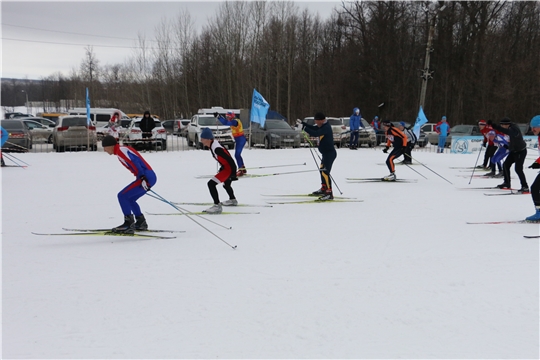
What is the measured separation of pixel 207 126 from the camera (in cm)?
2586

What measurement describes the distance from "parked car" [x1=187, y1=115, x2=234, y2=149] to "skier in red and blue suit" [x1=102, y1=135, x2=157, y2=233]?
16.8m

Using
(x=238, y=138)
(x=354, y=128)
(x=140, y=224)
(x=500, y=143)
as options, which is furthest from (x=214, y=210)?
(x=354, y=128)

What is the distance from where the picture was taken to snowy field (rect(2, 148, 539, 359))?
404 cm

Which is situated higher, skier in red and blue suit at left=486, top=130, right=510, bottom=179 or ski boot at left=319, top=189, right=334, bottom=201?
skier in red and blue suit at left=486, top=130, right=510, bottom=179

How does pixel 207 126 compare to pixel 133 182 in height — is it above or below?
above

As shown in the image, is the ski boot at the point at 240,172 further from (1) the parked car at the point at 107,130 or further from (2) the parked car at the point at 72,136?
(2) the parked car at the point at 72,136

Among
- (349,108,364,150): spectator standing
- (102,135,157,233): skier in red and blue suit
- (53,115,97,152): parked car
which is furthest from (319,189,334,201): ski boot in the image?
(53,115,97,152): parked car

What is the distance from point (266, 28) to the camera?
4831cm

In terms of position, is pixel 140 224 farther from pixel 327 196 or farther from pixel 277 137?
pixel 277 137

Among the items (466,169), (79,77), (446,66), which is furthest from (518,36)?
(79,77)

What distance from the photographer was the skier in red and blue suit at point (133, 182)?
7.17 m

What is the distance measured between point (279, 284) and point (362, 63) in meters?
40.7

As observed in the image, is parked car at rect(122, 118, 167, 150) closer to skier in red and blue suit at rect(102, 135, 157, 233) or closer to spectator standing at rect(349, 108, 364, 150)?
spectator standing at rect(349, 108, 364, 150)

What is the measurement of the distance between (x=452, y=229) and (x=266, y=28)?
4348 cm
